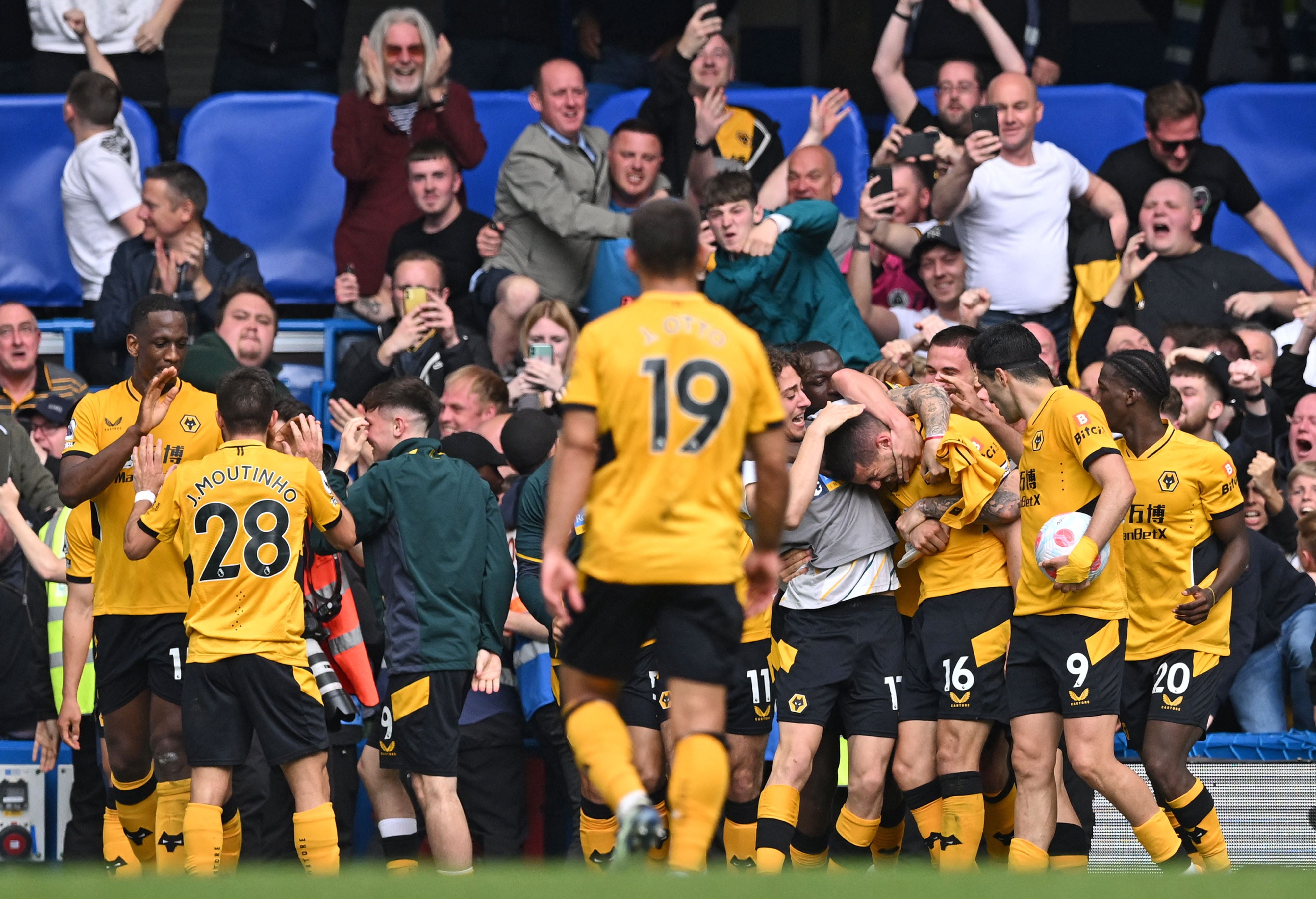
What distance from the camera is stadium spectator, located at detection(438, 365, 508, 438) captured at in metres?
8.88

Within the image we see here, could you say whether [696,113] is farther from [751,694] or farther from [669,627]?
[669,627]

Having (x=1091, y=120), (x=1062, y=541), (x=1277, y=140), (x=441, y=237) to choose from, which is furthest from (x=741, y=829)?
(x=1277, y=140)

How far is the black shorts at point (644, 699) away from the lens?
284 inches

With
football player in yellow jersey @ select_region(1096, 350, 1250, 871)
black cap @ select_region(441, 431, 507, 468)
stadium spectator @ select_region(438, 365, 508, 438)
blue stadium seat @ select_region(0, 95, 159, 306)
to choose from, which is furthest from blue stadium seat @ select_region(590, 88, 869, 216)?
football player in yellow jersey @ select_region(1096, 350, 1250, 871)

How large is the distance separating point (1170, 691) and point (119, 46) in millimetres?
8195

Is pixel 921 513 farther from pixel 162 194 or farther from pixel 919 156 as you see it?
pixel 162 194

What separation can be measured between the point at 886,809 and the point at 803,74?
25.1 feet

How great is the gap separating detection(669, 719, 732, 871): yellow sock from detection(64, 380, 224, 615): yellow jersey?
3357mm

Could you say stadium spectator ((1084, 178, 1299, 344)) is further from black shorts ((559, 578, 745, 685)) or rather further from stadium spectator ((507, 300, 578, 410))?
black shorts ((559, 578, 745, 685))

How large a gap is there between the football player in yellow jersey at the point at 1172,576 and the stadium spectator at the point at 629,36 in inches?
234

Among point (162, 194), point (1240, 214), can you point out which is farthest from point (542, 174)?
point (1240, 214)

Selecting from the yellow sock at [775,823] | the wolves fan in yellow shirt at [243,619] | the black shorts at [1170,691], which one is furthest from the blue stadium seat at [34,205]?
the black shorts at [1170,691]

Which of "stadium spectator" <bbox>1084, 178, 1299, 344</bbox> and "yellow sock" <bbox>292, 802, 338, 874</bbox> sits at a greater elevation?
"stadium spectator" <bbox>1084, 178, 1299, 344</bbox>

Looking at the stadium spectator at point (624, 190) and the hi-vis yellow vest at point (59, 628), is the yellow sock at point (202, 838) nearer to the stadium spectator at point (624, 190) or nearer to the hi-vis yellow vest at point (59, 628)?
the hi-vis yellow vest at point (59, 628)
